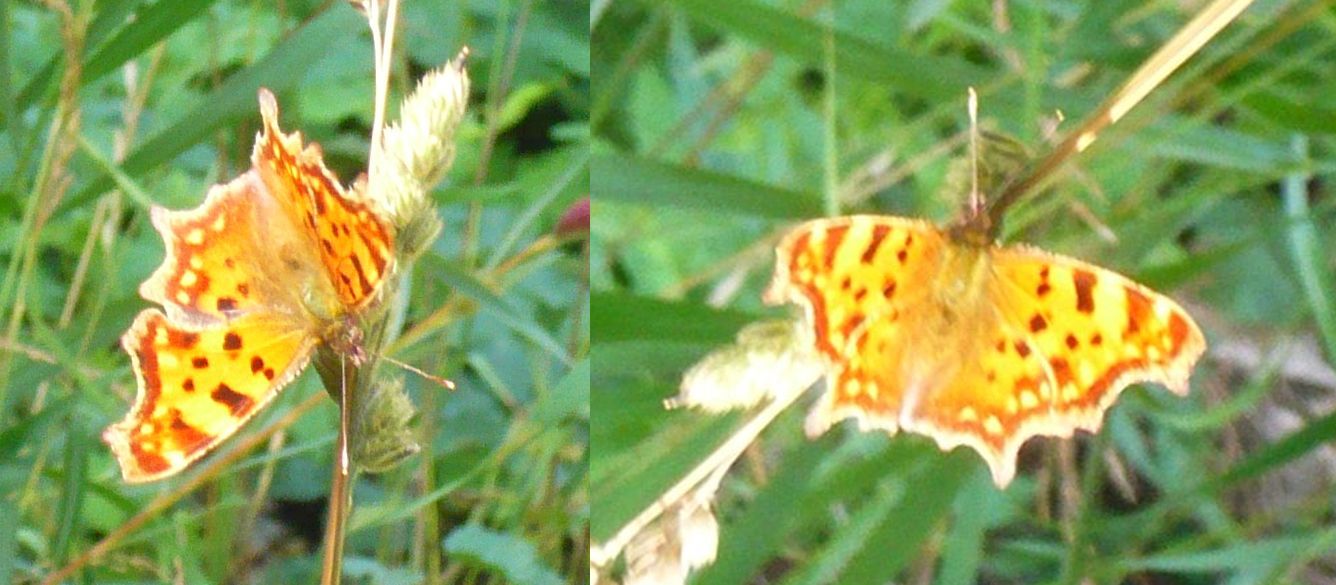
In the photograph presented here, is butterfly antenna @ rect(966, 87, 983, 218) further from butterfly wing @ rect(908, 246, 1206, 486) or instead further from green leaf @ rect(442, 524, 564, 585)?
green leaf @ rect(442, 524, 564, 585)

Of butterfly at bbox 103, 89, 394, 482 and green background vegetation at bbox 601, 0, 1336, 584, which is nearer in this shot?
butterfly at bbox 103, 89, 394, 482

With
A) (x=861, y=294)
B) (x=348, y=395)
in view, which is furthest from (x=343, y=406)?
(x=861, y=294)

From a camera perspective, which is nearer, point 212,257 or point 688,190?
point 212,257

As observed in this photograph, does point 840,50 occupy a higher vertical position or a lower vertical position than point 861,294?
higher

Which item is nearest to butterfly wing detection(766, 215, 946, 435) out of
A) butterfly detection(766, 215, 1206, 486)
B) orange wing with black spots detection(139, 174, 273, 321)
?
butterfly detection(766, 215, 1206, 486)

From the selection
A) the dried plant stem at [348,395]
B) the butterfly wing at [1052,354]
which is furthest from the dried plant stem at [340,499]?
the butterfly wing at [1052,354]

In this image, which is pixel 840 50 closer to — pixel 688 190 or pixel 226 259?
pixel 688 190

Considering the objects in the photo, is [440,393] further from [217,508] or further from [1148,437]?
[1148,437]
